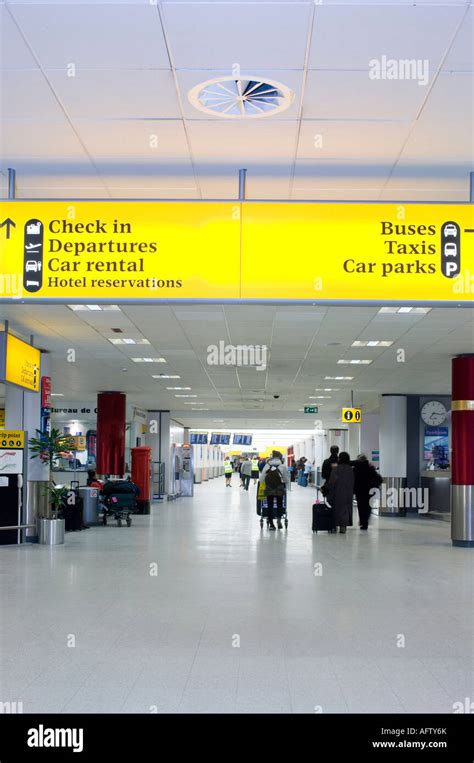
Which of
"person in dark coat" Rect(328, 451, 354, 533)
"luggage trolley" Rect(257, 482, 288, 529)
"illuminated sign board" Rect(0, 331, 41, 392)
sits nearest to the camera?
"illuminated sign board" Rect(0, 331, 41, 392)

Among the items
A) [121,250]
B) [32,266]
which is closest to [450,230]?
[121,250]

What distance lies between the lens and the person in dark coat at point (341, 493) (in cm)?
1502

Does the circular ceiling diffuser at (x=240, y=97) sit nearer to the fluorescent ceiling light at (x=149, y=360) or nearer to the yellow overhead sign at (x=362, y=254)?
the yellow overhead sign at (x=362, y=254)

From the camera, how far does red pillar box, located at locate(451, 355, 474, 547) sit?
1338cm

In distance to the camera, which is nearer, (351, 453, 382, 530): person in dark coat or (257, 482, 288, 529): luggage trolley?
(257, 482, 288, 529): luggage trolley

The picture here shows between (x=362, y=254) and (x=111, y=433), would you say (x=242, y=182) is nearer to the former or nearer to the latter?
(x=362, y=254)

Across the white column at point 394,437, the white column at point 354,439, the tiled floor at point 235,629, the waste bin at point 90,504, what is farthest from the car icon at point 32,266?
the white column at point 354,439

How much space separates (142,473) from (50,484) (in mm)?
8819

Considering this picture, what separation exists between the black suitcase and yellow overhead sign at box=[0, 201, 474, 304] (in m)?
10.6

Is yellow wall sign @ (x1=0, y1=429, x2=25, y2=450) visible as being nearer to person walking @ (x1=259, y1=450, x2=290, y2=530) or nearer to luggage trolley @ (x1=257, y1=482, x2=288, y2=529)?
person walking @ (x1=259, y1=450, x2=290, y2=530)

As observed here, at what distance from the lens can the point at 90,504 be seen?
17.1 meters

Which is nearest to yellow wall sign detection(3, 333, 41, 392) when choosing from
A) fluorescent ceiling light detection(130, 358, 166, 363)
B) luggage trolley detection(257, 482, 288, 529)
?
fluorescent ceiling light detection(130, 358, 166, 363)

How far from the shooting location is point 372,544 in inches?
520
